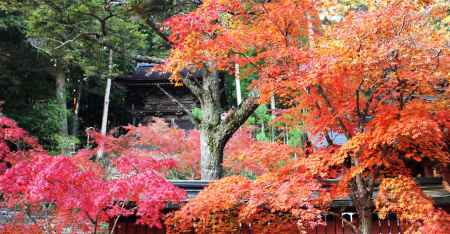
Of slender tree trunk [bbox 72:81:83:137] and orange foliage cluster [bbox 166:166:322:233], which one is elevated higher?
slender tree trunk [bbox 72:81:83:137]

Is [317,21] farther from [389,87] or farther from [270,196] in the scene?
[270,196]

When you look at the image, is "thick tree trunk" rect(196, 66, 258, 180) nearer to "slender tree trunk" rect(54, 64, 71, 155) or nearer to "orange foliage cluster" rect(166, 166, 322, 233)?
"orange foliage cluster" rect(166, 166, 322, 233)

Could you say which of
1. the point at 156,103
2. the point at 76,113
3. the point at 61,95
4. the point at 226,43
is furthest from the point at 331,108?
the point at 156,103

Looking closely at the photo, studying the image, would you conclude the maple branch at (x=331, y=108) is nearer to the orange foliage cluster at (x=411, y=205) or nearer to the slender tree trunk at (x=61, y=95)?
the orange foliage cluster at (x=411, y=205)

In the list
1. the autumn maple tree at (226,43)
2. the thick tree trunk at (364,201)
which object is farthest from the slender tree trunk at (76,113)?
the thick tree trunk at (364,201)

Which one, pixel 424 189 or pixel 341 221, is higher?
pixel 424 189

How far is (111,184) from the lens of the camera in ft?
21.4

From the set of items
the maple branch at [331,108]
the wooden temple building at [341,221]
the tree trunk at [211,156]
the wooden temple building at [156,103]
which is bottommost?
the wooden temple building at [341,221]

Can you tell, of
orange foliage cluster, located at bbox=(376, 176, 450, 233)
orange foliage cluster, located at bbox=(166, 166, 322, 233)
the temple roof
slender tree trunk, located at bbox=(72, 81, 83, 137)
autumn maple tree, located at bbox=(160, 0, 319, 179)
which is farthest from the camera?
slender tree trunk, located at bbox=(72, 81, 83, 137)

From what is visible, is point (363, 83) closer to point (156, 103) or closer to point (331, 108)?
point (331, 108)

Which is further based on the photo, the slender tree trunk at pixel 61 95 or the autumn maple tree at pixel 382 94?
the slender tree trunk at pixel 61 95

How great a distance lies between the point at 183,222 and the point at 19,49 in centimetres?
1072

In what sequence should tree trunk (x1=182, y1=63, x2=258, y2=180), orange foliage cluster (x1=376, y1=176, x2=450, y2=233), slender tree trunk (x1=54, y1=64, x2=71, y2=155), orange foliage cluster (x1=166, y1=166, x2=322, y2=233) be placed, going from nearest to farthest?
orange foliage cluster (x1=376, y1=176, x2=450, y2=233) → orange foliage cluster (x1=166, y1=166, x2=322, y2=233) → tree trunk (x1=182, y1=63, x2=258, y2=180) → slender tree trunk (x1=54, y1=64, x2=71, y2=155)

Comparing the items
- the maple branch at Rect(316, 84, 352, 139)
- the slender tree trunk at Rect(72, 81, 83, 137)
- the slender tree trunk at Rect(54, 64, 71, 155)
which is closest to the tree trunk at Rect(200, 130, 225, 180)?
the maple branch at Rect(316, 84, 352, 139)
